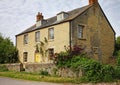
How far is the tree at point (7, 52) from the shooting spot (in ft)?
120

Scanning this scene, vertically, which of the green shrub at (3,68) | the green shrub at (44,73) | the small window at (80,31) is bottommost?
the green shrub at (44,73)

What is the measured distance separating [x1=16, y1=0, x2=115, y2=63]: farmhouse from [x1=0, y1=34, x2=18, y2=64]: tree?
130 inches

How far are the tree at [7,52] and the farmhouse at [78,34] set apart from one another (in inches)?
130

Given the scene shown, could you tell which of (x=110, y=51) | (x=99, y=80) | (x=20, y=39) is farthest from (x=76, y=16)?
(x=20, y=39)

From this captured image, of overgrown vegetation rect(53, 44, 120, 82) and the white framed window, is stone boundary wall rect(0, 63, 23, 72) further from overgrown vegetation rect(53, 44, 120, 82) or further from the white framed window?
overgrown vegetation rect(53, 44, 120, 82)

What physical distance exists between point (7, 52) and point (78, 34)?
1385 centimetres

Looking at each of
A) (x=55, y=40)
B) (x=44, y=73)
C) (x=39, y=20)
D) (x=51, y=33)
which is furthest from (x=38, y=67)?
(x=39, y=20)

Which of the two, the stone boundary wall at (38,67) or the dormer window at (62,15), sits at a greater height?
the dormer window at (62,15)

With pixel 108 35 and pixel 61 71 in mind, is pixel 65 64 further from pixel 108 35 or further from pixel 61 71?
pixel 108 35

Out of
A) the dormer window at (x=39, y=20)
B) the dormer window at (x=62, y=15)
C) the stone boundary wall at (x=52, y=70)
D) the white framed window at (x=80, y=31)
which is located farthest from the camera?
the dormer window at (x=39, y=20)

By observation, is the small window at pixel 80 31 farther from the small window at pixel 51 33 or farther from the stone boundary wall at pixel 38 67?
the stone boundary wall at pixel 38 67

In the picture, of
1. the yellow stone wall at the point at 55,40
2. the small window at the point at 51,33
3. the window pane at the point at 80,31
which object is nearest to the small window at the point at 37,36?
the yellow stone wall at the point at 55,40

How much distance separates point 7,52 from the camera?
3650 centimetres

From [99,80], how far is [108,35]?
47.8 ft
